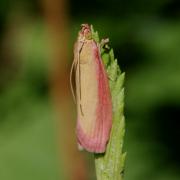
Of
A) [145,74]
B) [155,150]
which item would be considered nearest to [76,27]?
[145,74]

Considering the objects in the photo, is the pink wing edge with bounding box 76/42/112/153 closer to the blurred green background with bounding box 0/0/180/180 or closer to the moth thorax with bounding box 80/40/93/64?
the moth thorax with bounding box 80/40/93/64

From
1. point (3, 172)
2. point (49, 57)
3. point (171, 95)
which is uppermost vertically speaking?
point (49, 57)

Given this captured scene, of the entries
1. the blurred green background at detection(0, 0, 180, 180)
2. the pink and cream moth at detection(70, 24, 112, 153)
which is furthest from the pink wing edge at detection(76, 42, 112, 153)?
the blurred green background at detection(0, 0, 180, 180)

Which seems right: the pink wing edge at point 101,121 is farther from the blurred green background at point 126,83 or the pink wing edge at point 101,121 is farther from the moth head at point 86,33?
the blurred green background at point 126,83

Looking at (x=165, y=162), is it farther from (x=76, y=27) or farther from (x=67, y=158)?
(x=76, y=27)

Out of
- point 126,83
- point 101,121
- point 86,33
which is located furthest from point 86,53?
point 126,83

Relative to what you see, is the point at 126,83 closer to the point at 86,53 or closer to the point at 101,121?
the point at 86,53
